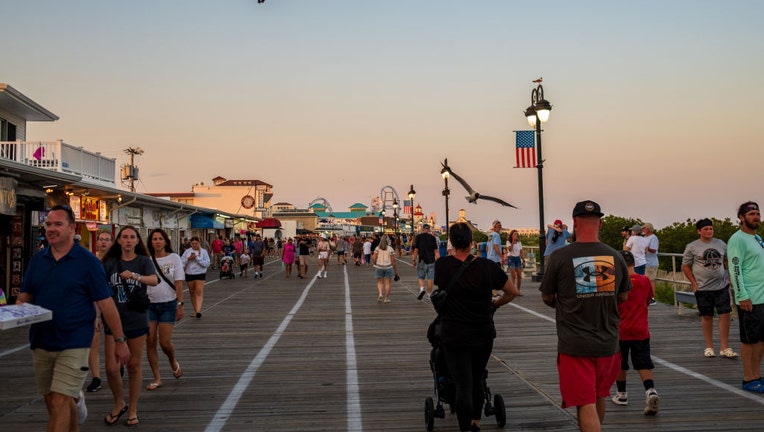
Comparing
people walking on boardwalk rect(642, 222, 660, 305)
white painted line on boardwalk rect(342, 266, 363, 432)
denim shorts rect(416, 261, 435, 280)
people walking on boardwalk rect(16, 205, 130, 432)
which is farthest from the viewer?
denim shorts rect(416, 261, 435, 280)

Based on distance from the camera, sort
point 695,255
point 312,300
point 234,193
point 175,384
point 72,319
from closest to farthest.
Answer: point 72,319 → point 175,384 → point 695,255 → point 312,300 → point 234,193

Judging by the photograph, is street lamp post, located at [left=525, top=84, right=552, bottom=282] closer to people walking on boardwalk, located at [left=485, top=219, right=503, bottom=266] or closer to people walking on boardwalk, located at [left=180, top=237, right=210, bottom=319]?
people walking on boardwalk, located at [left=485, top=219, right=503, bottom=266]

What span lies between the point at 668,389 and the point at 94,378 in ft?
21.1

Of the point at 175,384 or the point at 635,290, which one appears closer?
the point at 635,290

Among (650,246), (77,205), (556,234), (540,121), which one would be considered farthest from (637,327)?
(77,205)

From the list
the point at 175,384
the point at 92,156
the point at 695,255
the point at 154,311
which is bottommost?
the point at 175,384

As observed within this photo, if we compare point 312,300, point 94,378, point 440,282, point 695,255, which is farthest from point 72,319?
point 312,300

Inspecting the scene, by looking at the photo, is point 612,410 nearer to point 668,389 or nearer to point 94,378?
point 668,389

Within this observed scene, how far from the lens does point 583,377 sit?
4.43 m

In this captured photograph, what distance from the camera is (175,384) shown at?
770 cm

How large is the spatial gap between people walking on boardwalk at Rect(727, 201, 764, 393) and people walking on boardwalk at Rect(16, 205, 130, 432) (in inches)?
248

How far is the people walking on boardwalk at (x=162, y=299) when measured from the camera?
7168mm

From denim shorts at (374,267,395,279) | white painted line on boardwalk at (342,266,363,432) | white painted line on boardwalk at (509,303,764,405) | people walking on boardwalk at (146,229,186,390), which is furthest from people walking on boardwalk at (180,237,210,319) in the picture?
white painted line on boardwalk at (509,303,764,405)

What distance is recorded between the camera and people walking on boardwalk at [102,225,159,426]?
607cm
